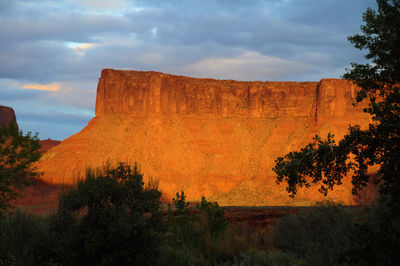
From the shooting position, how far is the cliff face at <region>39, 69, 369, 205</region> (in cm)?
6438

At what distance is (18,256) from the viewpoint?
54.1 feet

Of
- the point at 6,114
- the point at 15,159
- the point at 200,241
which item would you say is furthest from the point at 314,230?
the point at 6,114

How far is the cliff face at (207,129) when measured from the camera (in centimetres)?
6438

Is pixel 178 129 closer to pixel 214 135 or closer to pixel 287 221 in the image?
pixel 214 135

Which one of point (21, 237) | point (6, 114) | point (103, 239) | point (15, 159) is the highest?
point (6, 114)

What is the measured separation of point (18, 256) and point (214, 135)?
5859cm

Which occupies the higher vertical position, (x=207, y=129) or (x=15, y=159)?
(x=207, y=129)

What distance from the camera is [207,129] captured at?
75.1 metres

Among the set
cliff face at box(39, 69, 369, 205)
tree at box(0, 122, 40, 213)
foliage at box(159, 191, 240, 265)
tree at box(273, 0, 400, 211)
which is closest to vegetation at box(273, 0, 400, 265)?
tree at box(273, 0, 400, 211)

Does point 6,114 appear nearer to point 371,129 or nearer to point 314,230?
point 314,230

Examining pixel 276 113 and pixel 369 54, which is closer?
pixel 369 54

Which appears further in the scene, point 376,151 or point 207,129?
point 207,129

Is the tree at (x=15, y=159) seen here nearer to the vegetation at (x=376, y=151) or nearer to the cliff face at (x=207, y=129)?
the vegetation at (x=376, y=151)

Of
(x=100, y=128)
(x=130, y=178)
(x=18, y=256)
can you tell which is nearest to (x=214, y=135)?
(x=100, y=128)
